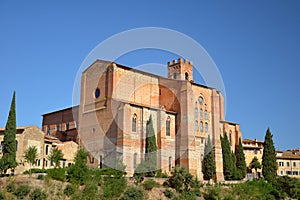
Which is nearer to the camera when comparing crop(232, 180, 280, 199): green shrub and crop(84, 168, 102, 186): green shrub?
crop(84, 168, 102, 186): green shrub

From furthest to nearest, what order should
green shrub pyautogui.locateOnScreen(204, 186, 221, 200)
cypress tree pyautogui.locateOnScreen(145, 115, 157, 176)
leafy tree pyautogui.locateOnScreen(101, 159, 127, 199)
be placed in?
cypress tree pyautogui.locateOnScreen(145, 115, 157, 176) → green shrub pyautogui.locateOnScreen(204, 186, 221, 200) → leafy tree pyautogui.locateOnScreen(101, 159, 127, 199)

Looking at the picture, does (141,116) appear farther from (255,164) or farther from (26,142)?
(255,164)

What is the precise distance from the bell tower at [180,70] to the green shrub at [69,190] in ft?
99.7

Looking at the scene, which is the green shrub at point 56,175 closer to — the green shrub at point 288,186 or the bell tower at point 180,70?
the green shrub at point 288,186

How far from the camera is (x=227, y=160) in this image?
52156 mm

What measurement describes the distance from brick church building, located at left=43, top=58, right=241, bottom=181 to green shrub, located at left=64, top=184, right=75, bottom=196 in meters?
8.46

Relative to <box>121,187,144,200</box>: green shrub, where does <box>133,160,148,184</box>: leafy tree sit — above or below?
above

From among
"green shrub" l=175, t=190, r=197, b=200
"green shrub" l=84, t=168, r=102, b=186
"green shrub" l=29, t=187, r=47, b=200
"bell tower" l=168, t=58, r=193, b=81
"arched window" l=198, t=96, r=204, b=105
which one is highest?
"bell tower" l=168, t=58, r=193, b=81

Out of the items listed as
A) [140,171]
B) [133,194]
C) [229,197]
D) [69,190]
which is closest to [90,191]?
[69,190]

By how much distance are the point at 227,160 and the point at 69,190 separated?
24787 millimetres

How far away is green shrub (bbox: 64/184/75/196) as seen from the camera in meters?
34.2

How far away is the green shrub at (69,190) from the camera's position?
34250 mm

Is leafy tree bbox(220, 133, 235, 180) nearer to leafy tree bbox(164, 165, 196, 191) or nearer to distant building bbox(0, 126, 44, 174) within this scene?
leafy tree bbox(164, 165, 196, 191)

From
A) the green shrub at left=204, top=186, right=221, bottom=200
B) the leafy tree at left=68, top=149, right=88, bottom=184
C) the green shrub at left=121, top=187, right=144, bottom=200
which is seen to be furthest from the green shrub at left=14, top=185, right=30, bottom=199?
the green shrub at left=204, top=186, right=221, bottom=200
